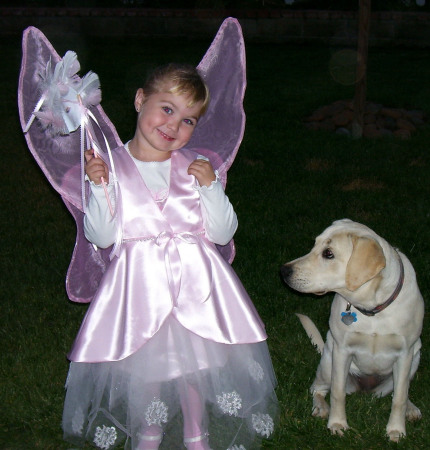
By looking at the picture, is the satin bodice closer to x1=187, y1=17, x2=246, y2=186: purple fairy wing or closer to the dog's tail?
x1=187, y1=17, x2=246, y2=186: purple fairy wing

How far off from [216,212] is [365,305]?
95 centimetres

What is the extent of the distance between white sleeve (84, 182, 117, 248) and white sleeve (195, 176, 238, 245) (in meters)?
0.48

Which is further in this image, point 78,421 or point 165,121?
point 78,421

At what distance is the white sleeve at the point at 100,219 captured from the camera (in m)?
3.48

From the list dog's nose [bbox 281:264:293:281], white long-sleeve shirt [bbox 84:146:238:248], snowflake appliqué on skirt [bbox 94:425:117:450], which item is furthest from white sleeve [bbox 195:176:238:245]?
snowflake appliqué on skirt [bbox 94:425:117:450]

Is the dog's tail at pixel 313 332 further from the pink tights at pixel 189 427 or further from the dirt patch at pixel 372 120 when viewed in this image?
the dirt patch at pixel 372 120

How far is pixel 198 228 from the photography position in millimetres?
3773

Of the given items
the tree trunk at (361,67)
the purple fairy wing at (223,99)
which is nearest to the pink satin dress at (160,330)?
the purple fairy wing at (223,99)

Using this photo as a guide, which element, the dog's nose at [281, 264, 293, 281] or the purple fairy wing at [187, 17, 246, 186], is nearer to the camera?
the dog's nose at [281, 264, 293, 281]

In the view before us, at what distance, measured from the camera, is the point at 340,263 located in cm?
373

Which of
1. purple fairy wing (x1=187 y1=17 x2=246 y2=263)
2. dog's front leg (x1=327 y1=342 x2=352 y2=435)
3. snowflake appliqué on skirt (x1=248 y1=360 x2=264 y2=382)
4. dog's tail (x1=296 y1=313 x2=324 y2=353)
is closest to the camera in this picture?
snowflake appliqué on skirt (x1=248 y1=360 x2=264 y2=382)

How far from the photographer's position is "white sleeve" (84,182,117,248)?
348cm

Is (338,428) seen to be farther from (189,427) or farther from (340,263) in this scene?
(340,263)

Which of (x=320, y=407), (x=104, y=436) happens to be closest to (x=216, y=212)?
(x=104, y=436)
